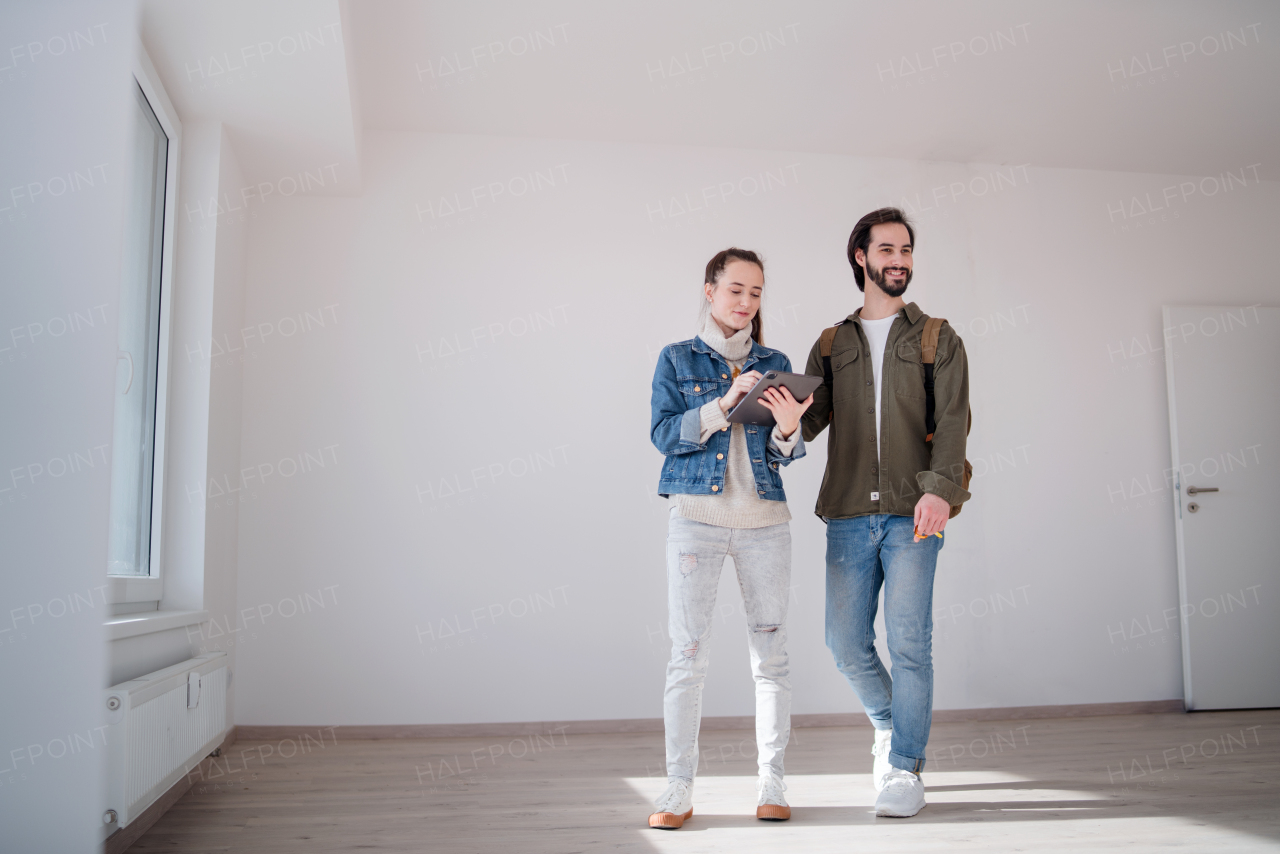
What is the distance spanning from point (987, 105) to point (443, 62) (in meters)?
2.04

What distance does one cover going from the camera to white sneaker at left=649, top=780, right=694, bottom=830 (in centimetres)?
206

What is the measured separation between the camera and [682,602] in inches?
82.1

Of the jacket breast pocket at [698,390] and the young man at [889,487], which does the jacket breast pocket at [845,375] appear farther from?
the jacket breast pocket at [698,390]

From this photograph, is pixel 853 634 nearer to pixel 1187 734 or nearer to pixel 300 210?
pixel 1187 734

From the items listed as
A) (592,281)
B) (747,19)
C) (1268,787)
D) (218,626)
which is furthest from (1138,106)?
(218,626)

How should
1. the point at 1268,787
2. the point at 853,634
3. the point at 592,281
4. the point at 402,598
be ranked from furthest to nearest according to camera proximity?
1. the point at 592,281
2. the point at 402,598
3. the point at 1268,787
4. the point at 853,634

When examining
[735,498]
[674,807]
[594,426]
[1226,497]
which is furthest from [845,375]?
[1226,497]

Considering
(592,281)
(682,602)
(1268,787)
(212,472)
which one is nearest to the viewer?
(682,602)

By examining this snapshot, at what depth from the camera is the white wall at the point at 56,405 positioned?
1.60 m

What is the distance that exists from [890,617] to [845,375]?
614 mm

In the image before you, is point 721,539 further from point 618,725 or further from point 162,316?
point 162,316

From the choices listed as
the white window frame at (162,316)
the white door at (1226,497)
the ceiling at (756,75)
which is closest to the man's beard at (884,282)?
the ceiling at (756,75)

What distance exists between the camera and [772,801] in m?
2.13

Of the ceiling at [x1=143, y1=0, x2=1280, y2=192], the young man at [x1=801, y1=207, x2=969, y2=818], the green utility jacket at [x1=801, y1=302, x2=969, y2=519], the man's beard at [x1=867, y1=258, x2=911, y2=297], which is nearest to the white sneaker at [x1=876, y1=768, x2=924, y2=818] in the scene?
the young man at [x1=801, y1=207, x2=969, y2=818]
